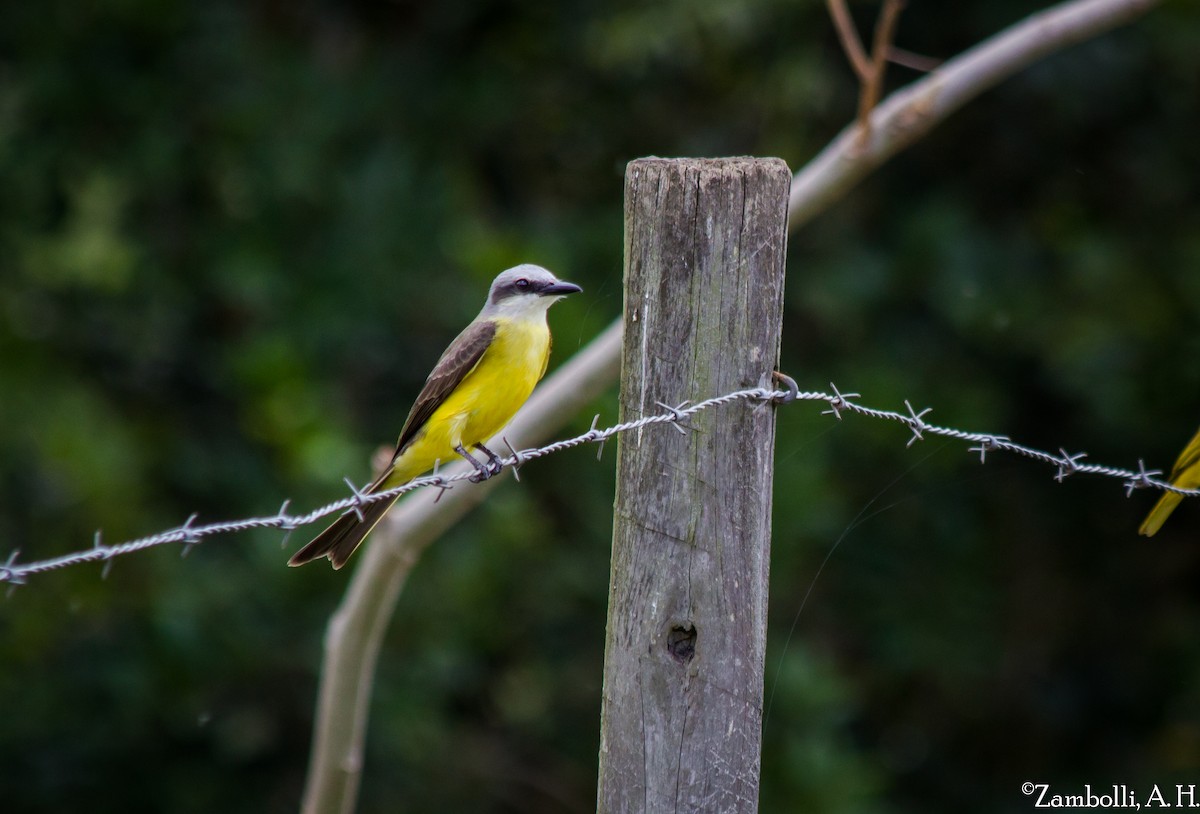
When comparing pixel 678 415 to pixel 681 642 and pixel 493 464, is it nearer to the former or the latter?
pixel 681 642

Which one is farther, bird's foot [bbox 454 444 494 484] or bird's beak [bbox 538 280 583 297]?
bird's beak [bbox 538 280 583 297]

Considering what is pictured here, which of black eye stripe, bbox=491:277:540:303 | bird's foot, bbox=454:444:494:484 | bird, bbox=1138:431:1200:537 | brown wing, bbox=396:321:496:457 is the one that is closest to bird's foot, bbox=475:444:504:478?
bird's foot, bbox=454:444:494:484

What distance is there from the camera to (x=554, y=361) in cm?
592

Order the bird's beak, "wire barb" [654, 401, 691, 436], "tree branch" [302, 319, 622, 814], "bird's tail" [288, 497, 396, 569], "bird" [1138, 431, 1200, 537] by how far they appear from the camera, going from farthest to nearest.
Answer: "tree branch" [302, 319, 622, 814] < "bird" [1138, 431, 1200, 537] < the bird's beak < "bird's tail" [288, 497, 396, 569] < "wire barb" [654, 401, 691, 436]

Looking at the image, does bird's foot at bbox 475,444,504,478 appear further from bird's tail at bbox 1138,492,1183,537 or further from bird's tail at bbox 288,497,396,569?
bird's tail at bbox 1138,492,1183,537

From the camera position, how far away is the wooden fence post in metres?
2.42

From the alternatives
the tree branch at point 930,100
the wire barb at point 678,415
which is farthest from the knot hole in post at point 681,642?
the tree branch at point 930,100

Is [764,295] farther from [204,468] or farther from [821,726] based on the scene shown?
[204,468]

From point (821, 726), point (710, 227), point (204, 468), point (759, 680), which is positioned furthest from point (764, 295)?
point (204, 468)

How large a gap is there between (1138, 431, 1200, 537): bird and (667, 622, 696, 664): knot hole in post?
2.16m

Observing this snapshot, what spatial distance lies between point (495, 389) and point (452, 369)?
0.16 meters

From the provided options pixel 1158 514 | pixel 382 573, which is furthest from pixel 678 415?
pixel 1158 514

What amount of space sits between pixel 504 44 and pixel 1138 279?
3624mm

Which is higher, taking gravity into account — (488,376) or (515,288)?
(515,288)
